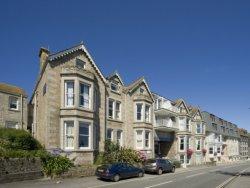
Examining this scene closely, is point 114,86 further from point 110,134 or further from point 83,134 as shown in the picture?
point 83,134

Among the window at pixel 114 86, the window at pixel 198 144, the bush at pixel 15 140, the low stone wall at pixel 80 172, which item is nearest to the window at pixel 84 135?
the low stone wall at pixel 80 172

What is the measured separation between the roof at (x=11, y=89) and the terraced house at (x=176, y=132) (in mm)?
18166

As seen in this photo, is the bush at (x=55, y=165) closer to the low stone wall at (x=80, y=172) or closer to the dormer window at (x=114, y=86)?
the low stone wall at (x=80, y=172)

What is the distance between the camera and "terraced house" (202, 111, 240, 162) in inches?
3138

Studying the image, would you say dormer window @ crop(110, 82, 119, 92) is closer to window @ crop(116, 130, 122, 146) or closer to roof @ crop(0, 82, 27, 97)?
window @ crop(116, 130, 122, 146)

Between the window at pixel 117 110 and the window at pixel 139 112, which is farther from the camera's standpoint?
the window at pixel 139 112

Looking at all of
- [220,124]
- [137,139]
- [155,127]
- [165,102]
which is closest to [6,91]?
[137,139]

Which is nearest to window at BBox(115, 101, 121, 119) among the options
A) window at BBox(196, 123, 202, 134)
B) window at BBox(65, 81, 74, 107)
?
window at BBox(65, 81, 74, 107)

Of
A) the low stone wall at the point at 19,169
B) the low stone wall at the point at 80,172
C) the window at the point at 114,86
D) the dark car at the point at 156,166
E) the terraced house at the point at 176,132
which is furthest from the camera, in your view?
the terraced house at the point at 176,132

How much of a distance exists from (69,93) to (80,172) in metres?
7.33

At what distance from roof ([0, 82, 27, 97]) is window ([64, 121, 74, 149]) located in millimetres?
13638

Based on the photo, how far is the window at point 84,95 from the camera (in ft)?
105

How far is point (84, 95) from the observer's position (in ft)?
107

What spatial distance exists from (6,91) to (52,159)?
690 inches
